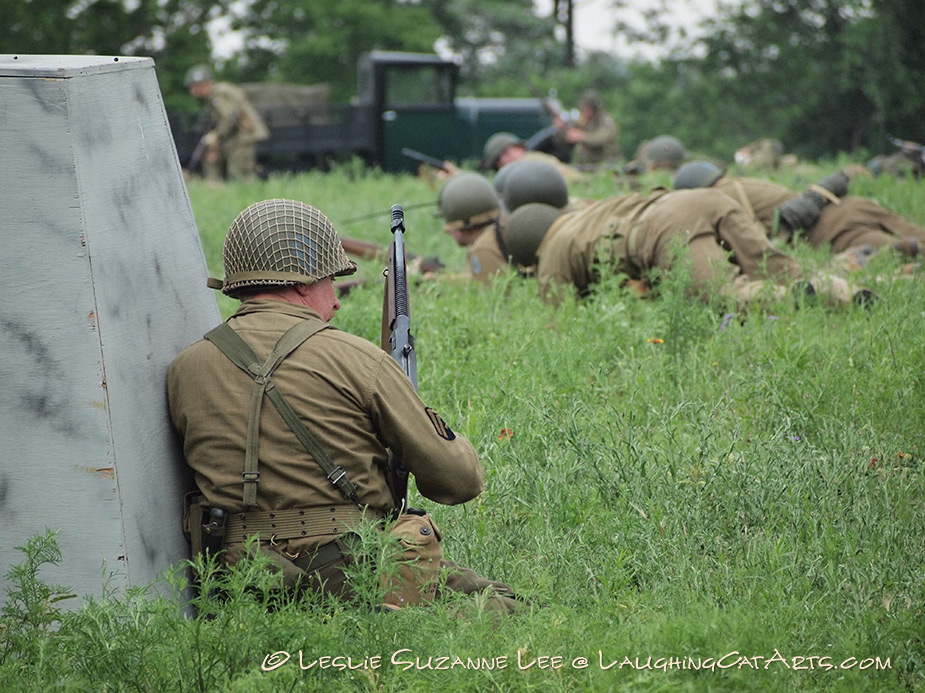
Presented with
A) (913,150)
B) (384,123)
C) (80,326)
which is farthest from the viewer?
(384,123)

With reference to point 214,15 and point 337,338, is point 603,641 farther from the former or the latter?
point 214,15

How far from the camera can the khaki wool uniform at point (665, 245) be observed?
20.1ft

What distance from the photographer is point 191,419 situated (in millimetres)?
3000

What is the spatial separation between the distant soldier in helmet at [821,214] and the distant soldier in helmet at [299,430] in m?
5.22

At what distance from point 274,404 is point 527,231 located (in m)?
4.75

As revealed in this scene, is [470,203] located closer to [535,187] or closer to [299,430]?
[535,187]

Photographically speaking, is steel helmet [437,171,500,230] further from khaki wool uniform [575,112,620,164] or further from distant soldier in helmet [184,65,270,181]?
khaki wool uniform [575,112,620,164]

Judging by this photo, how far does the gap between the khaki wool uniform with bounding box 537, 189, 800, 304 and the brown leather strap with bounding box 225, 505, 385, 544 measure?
10.9 feet

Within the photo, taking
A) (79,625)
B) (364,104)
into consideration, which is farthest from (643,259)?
(364,104)

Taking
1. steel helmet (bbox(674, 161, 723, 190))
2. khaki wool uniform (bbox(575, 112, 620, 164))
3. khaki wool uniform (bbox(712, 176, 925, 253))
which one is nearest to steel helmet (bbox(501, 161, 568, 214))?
steel helmet (bbox(674, 161, 723, 190))

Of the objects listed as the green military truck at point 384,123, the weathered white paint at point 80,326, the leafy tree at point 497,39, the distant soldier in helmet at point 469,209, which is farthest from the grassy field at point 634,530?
the leafy tree at point 497,39

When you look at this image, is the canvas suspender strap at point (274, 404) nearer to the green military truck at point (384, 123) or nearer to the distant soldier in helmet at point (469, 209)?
the distant soldier in helmet at point (469, 209)

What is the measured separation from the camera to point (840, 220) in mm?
8117

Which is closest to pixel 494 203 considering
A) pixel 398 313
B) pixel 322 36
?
pixel 398 313
